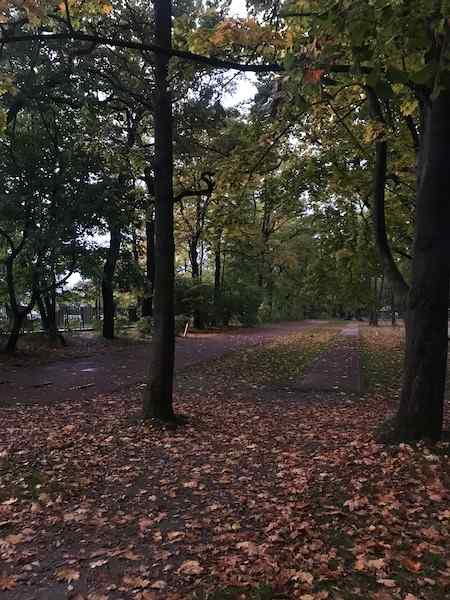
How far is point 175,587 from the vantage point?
3123mm

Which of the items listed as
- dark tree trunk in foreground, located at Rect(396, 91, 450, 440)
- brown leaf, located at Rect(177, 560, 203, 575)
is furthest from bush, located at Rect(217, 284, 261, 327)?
brown leaf, located at Rect(177, 560, 203, 575)

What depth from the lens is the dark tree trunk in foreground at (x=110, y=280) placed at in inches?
655

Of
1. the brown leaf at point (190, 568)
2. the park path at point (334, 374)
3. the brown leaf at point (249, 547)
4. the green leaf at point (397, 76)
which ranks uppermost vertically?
the green leaf at point (397, 76)

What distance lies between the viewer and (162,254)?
7020 millimetres

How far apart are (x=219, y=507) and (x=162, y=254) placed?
3.67 m

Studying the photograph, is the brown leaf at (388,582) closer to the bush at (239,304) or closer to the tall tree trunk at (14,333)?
the tall tree trunk at (14,333)

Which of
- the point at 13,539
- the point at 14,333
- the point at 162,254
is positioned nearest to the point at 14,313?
the point at 14,333

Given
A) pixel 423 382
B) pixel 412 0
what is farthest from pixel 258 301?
pixel 412 0

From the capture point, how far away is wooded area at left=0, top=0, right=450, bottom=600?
485 centimetres

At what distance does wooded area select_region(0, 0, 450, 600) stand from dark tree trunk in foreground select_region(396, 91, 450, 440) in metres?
0.02

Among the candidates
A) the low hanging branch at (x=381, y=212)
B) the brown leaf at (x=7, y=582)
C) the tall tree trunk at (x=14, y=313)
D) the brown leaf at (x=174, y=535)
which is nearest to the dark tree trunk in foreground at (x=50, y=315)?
the tall tree trunk at (x=14, y=313)

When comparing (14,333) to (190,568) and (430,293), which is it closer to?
(430,293)

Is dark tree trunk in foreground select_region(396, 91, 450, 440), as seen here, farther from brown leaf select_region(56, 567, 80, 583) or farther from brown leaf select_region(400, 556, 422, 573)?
brown leaf select_region(56, 567, 80, 583)

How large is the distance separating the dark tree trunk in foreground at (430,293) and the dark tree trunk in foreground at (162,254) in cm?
316
